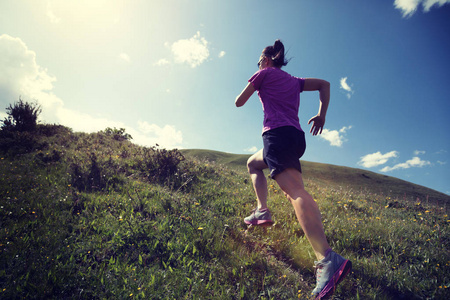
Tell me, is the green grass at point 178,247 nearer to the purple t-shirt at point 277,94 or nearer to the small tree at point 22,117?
the purple t-shirt at point 277,94

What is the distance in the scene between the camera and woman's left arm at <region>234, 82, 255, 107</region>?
298 centimetres

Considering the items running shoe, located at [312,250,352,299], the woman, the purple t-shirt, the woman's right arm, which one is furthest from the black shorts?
running shoe, located at [312,250,352,299]

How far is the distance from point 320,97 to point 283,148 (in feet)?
3.73

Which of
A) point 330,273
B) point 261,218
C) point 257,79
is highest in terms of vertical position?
point 257,79

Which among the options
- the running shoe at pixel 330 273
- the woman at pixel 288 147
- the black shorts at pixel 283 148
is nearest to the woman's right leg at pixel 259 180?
the woman at pixel 288 147

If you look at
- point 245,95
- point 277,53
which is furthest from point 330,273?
point 277,53

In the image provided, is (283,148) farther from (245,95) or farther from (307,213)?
(245,95)

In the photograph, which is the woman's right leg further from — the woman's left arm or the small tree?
the small tree

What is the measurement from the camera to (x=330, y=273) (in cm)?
226

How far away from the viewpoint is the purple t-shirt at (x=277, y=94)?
2793mm

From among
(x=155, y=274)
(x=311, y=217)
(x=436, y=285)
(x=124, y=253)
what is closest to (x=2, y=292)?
(x=124, y=253)

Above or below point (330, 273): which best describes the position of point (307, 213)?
above

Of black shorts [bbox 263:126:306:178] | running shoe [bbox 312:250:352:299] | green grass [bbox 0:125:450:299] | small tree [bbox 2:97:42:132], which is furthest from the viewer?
small tree [bbox 2:97:42:132]

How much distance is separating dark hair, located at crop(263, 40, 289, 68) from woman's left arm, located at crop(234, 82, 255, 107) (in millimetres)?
537
